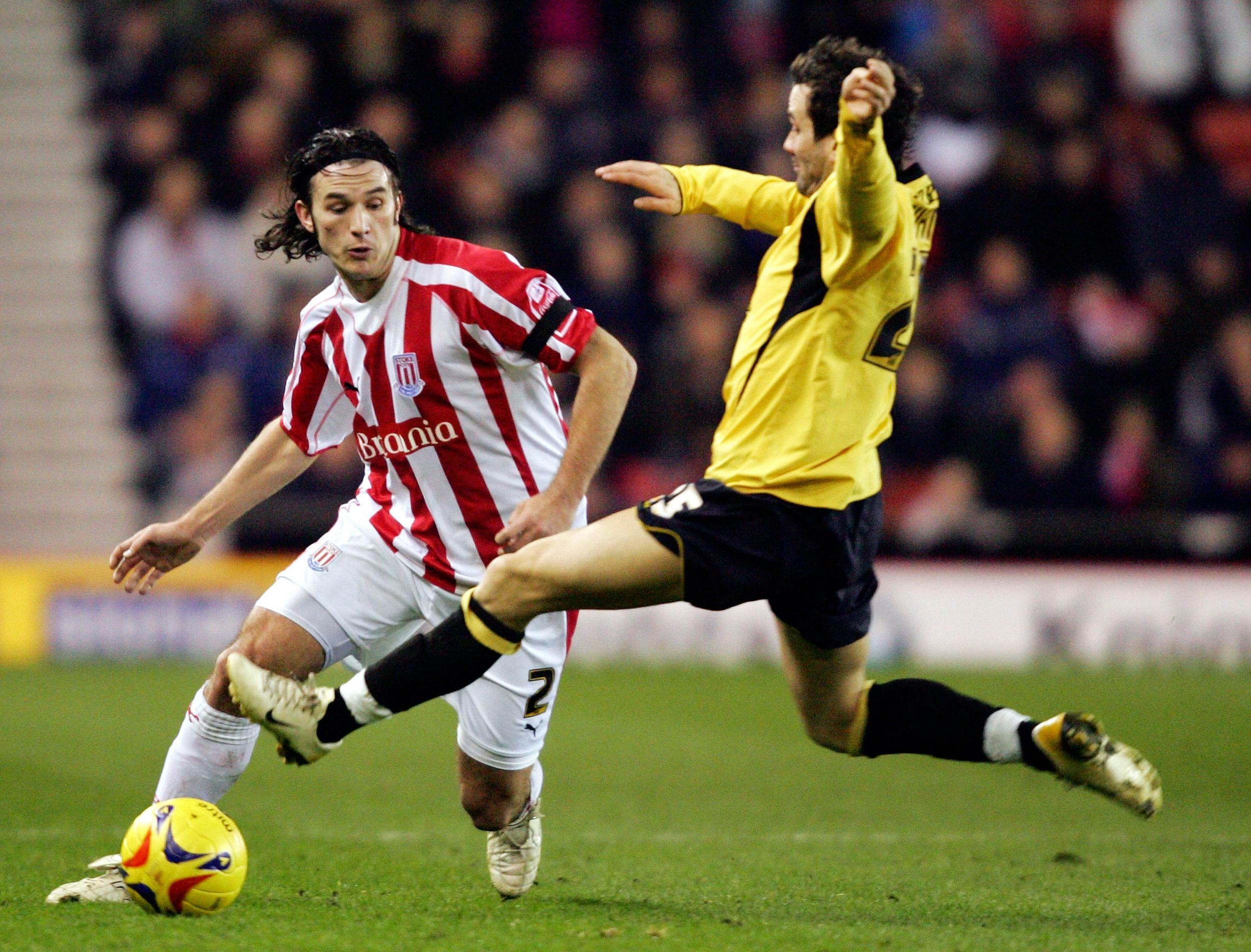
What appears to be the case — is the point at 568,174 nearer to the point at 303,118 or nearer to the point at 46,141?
the point at 303,118

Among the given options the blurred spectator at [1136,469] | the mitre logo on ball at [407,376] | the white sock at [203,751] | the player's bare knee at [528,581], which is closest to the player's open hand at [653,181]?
the mitre logo on ball at [407,376]

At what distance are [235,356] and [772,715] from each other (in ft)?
16.7

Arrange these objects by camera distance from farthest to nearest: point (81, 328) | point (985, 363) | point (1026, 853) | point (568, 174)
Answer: point (81, 328) < point (568, 174) < point (985, 363) < point (1026, 853)

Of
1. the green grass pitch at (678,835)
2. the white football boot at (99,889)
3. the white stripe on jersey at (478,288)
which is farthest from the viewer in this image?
the white stripe on jersey at (478,288)

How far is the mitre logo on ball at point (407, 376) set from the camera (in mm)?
4699

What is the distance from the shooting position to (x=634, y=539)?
13.8ft

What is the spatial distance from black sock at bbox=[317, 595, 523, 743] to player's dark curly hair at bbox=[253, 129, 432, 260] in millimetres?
1286

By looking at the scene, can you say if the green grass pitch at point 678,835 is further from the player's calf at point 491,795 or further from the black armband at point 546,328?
the black armband at point 546,328

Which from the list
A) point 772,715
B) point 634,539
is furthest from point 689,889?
point 772,715

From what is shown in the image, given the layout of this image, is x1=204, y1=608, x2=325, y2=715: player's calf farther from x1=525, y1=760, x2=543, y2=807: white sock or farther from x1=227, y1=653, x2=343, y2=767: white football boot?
x1=525, y1=760, x2=543, y2=807: white sock

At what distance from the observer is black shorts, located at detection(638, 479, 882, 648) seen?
4211 mm

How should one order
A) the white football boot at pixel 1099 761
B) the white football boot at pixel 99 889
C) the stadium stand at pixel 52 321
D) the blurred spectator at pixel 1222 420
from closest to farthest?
1. the white football boot at pixel 1099 761
2. the white football boot at pixel 99 889
3. the blurred spectator at pixel 1222 420
4. the stadium stand at pixel 52 321

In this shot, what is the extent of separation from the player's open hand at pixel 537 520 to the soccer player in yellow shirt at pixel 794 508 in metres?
0.14

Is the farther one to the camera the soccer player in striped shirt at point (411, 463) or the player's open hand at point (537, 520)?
the soccer player in striped shirt at point (411, 463)
